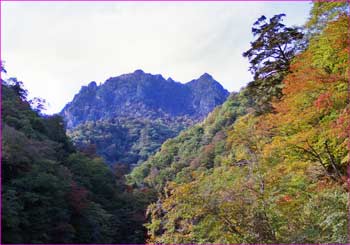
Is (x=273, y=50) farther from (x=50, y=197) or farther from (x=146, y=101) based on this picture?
(x=146, y=101)

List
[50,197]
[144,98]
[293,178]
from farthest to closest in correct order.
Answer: [144,98]
[50,197]
[293,178]

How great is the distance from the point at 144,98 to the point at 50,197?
11157 centimetres

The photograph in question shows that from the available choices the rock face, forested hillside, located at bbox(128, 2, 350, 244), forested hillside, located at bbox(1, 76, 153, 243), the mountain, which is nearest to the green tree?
forested hillside, located at bbox(128, 2, 350, 244)

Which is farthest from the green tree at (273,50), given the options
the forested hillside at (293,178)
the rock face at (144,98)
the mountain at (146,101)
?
the rock face at (144,98)

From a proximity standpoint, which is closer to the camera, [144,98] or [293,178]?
[293,178]

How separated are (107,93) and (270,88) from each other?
116 metres

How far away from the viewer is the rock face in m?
125

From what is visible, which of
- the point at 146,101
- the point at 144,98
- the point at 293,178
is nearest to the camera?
the point at 293,178

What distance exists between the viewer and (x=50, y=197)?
62.1 feet

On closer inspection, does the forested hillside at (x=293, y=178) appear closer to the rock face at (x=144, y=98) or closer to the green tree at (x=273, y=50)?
the green tree at (x=273, y=50)

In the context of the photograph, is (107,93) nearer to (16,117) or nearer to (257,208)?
(16,117)

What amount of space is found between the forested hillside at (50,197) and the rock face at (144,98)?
9005 cm

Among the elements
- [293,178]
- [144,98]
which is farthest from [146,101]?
[293,178]

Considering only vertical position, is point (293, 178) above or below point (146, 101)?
below
